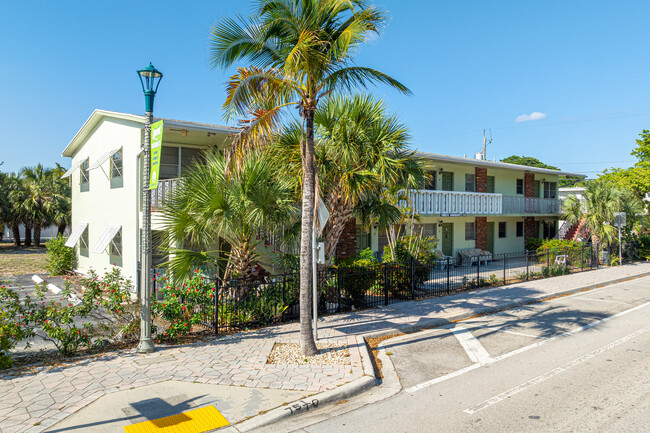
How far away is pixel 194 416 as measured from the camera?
17.1 ft

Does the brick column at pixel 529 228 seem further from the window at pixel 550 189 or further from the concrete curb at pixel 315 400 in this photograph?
the concrete curb at pixel 315 400

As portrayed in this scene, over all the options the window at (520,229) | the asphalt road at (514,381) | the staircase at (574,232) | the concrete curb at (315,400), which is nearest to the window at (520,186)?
the window at (520,229)

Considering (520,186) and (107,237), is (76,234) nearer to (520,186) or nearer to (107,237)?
(107,237)

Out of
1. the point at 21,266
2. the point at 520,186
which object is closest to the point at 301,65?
the point at 21,266

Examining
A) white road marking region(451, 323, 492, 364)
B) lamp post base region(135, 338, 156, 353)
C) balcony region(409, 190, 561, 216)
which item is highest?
balcony region(409, 190, 561, 216)

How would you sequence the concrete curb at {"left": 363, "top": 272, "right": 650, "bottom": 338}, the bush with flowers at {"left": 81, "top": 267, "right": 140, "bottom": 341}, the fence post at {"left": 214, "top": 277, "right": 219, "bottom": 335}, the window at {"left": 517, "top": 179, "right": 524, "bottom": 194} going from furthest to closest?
the window at {"left": 517, "top": 179, "right": 524, "bottom": 194} → the concrete curb at {"left": 363, "top": 272, "right": 650, "bottom": 338} → the fence post at {"left": 214, "top": 277, "right": 219, "bottom": 335} → the bush with flowers at {"left": 81, "top": 267, "right": 140, "bottom": 341}

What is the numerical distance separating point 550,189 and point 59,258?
3005 centimetres

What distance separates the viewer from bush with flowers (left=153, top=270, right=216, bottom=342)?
8109 mm

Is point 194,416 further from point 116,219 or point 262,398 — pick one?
point 116,219

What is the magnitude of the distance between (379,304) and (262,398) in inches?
261

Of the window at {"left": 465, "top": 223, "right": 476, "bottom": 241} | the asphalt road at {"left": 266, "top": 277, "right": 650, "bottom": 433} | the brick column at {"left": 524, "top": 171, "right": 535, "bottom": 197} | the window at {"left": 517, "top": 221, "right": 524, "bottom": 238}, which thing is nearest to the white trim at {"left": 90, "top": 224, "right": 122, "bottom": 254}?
the asphalt road at {"left": 266, "top": 277, "right": 650, "bottom": 433}

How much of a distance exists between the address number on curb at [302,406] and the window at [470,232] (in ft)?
65.3

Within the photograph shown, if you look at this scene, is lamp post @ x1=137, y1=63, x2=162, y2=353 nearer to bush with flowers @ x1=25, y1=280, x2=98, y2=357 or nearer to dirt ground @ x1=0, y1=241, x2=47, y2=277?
bush with flowers @ x1=25, y1=280, x2=98, y2=357

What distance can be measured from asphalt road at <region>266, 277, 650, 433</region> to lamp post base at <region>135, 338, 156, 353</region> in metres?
3.42
